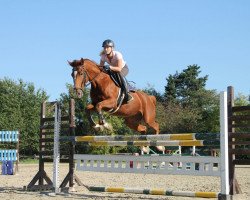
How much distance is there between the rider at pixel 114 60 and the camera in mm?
7949

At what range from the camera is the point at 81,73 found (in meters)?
7.61

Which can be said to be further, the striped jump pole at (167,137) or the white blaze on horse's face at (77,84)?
the white blaze on horse's face at (77,84)

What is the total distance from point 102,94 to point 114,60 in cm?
75

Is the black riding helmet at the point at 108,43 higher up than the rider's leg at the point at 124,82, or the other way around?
the black riding helmet at the point at 108,43

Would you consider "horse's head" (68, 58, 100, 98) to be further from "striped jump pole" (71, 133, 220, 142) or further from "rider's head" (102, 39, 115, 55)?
"striped jump pole" (71, 133, 220, 142)

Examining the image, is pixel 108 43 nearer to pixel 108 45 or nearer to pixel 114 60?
pixel 108 45

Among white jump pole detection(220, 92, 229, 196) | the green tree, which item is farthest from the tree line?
white jump pole detection(220, 92, 229, 196)

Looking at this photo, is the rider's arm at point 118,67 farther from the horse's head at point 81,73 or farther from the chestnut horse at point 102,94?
the horse's head at point 81,73

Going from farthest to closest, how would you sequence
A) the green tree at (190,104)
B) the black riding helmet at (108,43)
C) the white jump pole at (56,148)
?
1. the green tree at (190,104)
2. the white jump pole at (56,148)
3. the black riding helmet at (108,43)

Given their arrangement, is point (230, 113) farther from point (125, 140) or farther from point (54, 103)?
point (54, 103)

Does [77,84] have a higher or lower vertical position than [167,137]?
higher

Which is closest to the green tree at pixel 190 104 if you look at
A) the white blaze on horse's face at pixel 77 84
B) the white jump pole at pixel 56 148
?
the white jump pole at pixel 56 148

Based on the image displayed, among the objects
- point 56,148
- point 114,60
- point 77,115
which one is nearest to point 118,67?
point 114,60

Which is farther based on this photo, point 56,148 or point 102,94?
point 56,148
